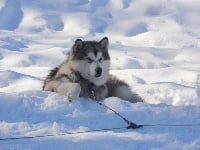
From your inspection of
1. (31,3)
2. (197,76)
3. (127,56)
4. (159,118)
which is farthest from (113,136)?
(31,3)

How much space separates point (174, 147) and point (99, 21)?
18232 mm

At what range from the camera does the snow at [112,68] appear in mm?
4746

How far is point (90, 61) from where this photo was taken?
6566 mm

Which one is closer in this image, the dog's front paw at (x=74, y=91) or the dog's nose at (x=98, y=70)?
the dog's front paw at (x=74, y=91)

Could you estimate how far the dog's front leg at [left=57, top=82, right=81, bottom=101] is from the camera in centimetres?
582

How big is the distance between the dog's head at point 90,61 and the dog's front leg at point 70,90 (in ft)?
1.42

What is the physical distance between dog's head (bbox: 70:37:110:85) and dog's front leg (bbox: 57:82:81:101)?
431 millimetres

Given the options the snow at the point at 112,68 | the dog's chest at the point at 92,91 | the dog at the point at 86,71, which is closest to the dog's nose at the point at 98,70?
the dog at the point at 86,71

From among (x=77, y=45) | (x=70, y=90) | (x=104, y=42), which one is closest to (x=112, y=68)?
(x=104, y=42)

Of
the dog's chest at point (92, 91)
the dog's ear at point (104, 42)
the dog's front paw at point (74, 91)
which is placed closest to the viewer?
the dog's front paw at point (74, 91)

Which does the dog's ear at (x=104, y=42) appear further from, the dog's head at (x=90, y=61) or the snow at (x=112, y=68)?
the snow at (x=112, y=68)

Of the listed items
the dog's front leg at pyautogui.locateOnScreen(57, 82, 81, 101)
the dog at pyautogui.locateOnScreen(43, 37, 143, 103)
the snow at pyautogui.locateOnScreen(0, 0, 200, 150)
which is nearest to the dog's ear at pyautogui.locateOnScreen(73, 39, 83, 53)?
the dog at pyautogui.locateOnScreen(43, 37, 143, 103)

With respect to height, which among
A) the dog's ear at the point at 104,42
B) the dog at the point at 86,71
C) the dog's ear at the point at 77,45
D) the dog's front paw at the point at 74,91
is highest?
the dog's ear at the point at 104,42

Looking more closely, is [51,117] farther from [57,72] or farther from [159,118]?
[57,72]
